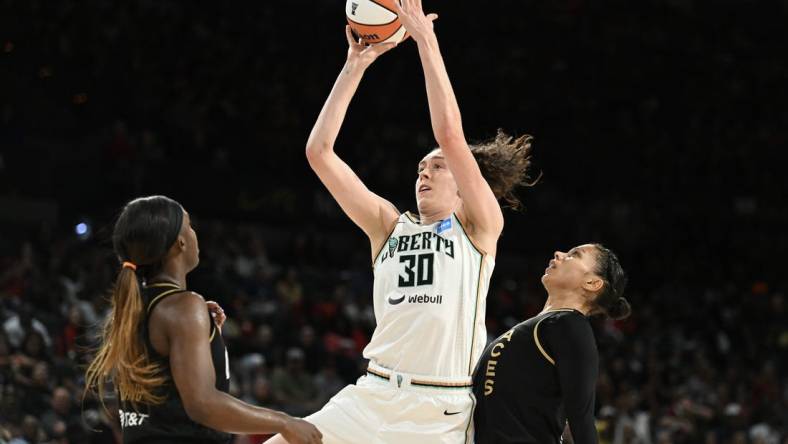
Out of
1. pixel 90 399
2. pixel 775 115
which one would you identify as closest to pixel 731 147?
pixel 775 115

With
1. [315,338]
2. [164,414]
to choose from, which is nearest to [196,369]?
[164,414]

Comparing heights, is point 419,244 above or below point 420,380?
above

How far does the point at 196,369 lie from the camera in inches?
123

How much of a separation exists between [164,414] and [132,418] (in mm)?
125

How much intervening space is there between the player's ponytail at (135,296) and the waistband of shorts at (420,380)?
1.16m

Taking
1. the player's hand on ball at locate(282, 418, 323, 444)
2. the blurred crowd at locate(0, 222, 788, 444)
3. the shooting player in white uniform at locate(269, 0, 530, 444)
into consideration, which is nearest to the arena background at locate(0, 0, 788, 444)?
the blurred crowd at locate(0, 222, 788, 444)

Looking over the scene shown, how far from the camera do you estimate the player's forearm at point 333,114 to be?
4.47 meters

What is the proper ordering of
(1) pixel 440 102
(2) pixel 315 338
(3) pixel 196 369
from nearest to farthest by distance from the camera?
(3) pixel 196 369 < (1) pixel 440 102 < (2) pixel 315 338

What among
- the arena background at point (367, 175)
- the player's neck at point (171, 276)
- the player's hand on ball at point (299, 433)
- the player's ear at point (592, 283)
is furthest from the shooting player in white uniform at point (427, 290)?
the arena background at point (367, 175)

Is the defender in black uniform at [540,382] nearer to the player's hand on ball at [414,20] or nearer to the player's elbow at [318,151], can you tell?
the player's elbow at [318,151]

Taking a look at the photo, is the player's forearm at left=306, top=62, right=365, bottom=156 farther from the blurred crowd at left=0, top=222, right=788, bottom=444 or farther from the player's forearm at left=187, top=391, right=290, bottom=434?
the blurred crowd at left=0, top=222, right=788, bottom=444

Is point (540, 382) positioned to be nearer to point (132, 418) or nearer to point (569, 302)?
point (569, 302)

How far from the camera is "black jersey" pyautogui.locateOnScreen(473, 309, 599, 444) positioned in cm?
405

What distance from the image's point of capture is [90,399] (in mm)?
9008
